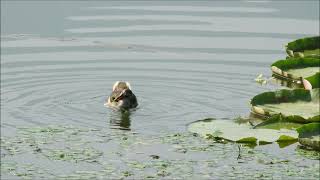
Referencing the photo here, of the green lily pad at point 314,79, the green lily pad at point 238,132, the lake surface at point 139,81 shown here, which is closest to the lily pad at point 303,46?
the lake surface at point 139,81

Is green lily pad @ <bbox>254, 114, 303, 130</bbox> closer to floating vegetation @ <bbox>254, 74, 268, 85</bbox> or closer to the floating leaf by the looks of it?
floating vegetation @ <bbox>254, 74, 268, 85</bbox>

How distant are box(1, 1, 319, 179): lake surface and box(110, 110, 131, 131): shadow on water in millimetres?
14

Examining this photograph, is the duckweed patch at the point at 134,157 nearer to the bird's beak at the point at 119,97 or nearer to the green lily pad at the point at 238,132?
the green lily pad at the point at 238,132

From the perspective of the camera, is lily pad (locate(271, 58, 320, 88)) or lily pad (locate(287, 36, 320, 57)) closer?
lily pad (locate(271, 58, 320, 88))

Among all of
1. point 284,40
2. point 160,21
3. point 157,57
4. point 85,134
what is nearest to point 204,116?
point 85,134

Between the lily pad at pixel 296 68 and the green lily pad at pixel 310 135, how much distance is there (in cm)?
262

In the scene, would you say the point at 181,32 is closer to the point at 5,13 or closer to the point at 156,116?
the point at 5,13

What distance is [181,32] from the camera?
709 inches

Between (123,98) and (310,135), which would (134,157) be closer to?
(310,135)

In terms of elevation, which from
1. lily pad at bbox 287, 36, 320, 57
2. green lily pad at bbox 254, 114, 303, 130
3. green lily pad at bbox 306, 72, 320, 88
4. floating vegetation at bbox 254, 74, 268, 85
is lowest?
green lily pad at bbox 254, 114, 303, 130

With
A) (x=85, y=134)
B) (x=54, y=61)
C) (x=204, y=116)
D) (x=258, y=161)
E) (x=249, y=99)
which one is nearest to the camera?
(x=258, y=161)

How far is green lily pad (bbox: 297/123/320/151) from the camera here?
11164 millimetres

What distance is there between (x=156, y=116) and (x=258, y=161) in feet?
7.37

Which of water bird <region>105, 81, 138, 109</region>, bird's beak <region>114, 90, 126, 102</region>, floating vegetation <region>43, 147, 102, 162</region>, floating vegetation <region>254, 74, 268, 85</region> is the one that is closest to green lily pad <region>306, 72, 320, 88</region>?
floating vegetation <region>254, 74, 268, 85</region>
